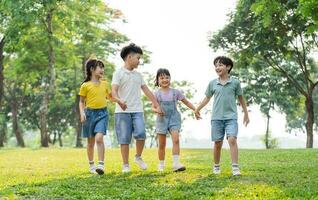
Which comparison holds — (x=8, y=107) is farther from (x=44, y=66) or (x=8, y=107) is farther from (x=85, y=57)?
(x=44, y=66)

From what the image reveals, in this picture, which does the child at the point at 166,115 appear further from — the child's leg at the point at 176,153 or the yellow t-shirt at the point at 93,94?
the yellow t-shirt at the point at 93,94

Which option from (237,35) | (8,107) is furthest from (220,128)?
(8,107)

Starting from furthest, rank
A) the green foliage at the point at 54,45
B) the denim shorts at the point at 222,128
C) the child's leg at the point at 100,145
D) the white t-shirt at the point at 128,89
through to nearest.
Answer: the green foliage at the point at 54,45, the white t-shirt at the point at 128,89, the child's leg at the point at 100,145, the denim shorts at the point at 222,128

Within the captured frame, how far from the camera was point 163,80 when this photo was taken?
9.90 m

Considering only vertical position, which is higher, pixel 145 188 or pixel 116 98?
pixel 116 98

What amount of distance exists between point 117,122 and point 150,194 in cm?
308

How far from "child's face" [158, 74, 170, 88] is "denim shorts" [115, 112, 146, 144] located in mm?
824

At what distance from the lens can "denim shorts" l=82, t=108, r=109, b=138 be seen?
9.55 m

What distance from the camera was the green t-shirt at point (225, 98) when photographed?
355 inches

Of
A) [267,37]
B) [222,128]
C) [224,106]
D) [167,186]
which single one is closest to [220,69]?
[224,106]

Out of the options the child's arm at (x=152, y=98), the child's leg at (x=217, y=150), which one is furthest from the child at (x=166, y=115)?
the child's leg at (x=217, y=150)

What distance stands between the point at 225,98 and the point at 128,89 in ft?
6.05

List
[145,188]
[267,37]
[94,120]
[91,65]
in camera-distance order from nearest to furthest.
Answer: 1. [145,188]
2. [94,120]
3. [91,65]
4. [267,37]

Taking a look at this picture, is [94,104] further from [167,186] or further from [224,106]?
[167,186]
